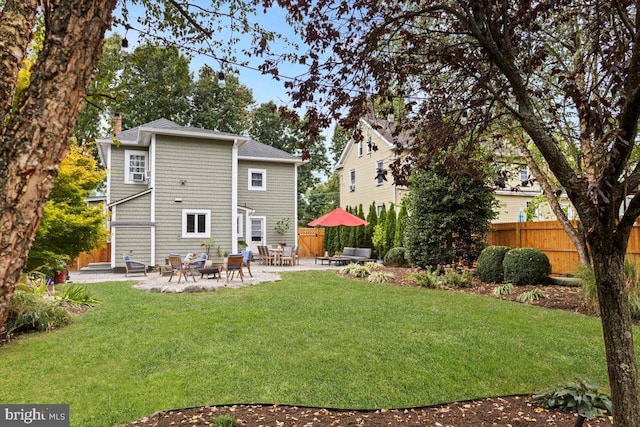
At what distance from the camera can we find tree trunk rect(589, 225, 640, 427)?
7.62 ft

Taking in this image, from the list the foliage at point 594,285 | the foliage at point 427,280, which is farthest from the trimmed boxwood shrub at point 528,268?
the foliage at point 594,285

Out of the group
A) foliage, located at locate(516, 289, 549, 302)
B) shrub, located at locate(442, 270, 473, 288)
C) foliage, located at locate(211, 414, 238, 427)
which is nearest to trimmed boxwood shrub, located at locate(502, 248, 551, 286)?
shrub, located at locate(442, 270, 473, 288)

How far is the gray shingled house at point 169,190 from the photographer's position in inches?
623

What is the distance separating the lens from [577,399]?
3283mm

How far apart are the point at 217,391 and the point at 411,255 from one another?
10.4 meters

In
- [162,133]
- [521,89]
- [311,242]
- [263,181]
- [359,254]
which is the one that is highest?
[162,133]

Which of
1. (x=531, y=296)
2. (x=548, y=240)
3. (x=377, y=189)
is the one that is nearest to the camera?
(x=531, y=296)

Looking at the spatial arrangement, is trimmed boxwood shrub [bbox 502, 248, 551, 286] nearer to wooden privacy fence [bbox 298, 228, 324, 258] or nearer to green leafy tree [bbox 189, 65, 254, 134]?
wooden privacy fence [bbox 298, 228, 324, 258]

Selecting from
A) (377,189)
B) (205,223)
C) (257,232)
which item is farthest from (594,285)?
(377,189)

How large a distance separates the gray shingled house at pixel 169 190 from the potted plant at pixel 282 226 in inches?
173

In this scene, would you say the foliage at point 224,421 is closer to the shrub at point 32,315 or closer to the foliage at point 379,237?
the shrub at point 32,315

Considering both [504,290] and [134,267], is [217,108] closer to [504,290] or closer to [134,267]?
[134,267]

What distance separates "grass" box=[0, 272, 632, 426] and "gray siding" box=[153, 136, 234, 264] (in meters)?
8.49

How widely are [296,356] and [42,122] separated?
4.17 meters
